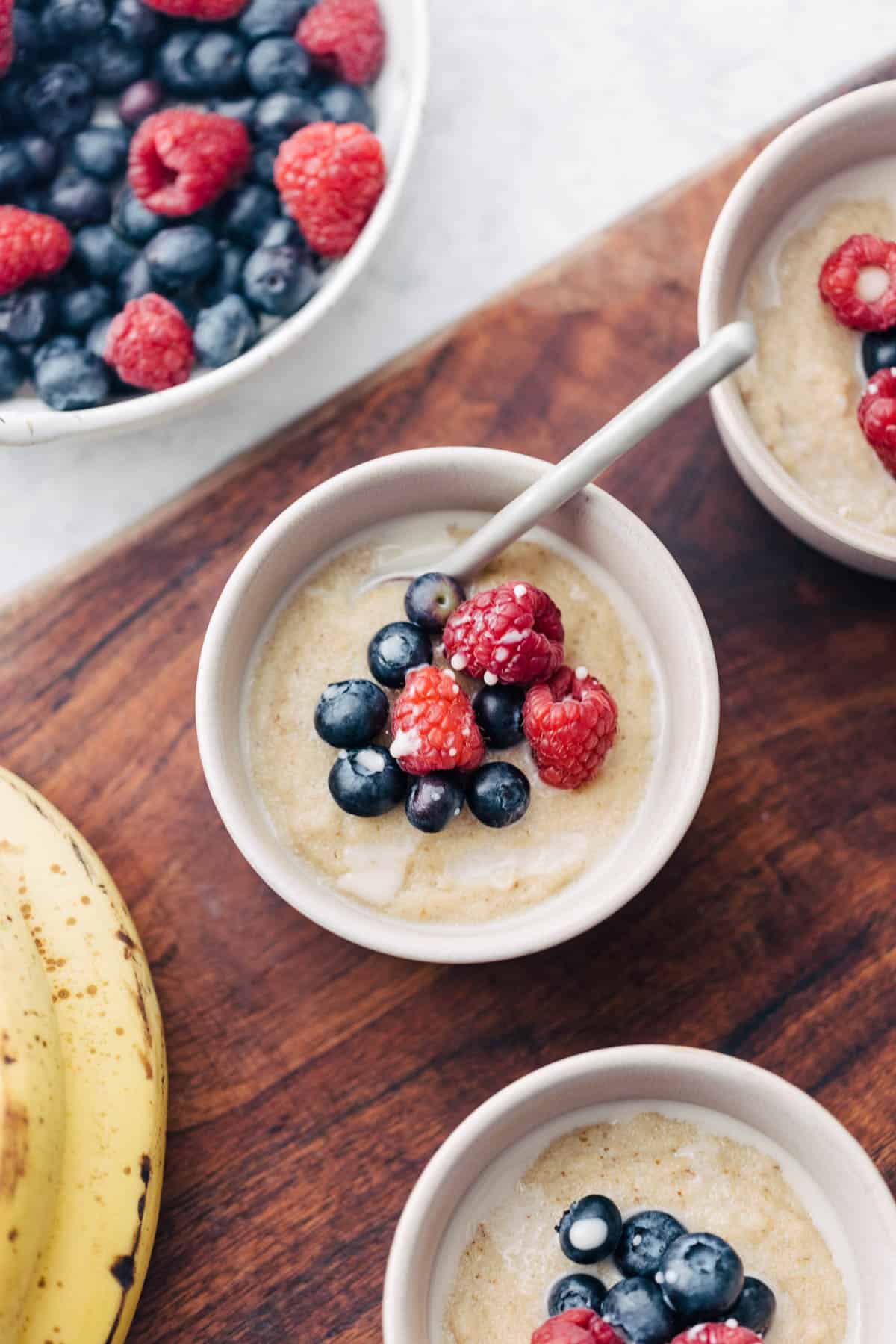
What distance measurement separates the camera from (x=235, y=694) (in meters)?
1.45

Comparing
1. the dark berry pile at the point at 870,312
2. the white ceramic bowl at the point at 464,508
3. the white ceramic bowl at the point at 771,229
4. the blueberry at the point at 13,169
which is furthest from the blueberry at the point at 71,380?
the dark berry pile at the point at 870,312

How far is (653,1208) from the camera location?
1.41m

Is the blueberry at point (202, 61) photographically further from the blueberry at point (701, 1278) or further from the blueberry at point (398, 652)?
the blueberry at point (701, 1278)

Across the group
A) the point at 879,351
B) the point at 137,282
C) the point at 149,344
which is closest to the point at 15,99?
the point at 137,282

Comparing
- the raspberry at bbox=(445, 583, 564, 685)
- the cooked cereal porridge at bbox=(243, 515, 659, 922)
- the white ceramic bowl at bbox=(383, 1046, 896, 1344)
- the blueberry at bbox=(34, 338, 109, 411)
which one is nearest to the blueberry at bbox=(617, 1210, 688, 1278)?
the white ceramic bowl at bbox=(383, 1046, 896, 1344)

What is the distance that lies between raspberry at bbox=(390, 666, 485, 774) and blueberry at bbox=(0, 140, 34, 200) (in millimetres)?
810

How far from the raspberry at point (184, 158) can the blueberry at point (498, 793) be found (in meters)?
0.77

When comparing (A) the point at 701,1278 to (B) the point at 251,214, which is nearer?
(A) the point at 701,1278

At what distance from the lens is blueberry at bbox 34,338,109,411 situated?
157 centimetres

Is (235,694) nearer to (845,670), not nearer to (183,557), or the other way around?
(183,557)

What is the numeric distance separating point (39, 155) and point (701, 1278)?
1.46 m

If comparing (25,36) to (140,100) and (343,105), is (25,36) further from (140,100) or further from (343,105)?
(343,105)

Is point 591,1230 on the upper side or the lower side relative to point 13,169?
lower

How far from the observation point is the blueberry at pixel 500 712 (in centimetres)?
140
